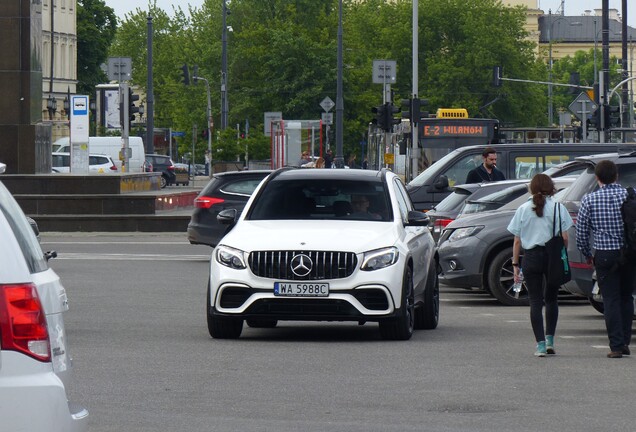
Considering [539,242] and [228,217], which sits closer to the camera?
[539,242]

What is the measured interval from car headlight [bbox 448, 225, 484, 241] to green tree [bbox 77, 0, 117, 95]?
95.1 meters

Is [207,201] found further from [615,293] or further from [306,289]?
[615,293]

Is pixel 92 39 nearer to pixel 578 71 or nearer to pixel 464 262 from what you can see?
pixel 578 71

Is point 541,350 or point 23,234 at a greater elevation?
point 23,234

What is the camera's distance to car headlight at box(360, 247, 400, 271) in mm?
13477

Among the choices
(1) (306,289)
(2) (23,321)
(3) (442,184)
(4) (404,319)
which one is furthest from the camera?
(3) (442,184)

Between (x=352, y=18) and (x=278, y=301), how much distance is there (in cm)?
9624

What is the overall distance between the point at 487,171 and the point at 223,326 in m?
11.5

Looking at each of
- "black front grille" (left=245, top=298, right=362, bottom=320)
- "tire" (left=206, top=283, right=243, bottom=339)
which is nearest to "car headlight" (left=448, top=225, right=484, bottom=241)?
"tire" (left=206, top=283, right=243, bottom=339)

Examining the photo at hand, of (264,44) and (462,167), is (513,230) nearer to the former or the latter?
(462,167)

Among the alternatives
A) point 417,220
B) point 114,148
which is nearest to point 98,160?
point 114,148

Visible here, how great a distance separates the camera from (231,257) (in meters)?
13.5

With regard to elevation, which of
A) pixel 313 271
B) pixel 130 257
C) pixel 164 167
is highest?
pixel 313 271

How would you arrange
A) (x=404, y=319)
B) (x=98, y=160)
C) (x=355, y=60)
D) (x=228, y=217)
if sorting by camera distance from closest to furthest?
(x=404, y=319), (x=228, y=217), (x=98, y=160), (x=355, y=60)
